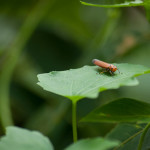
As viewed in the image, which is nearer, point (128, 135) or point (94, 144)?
point (94, 144)

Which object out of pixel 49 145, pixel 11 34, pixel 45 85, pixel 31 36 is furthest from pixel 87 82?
pixel 11 34

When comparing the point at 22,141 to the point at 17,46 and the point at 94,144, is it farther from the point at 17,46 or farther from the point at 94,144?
the point at 17,46

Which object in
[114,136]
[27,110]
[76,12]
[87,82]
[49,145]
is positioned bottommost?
[27,110]

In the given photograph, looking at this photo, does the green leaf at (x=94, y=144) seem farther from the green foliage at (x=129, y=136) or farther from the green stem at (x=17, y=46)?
the green stem at (x=17, y=46)

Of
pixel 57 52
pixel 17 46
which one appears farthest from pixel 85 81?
pixel 57 52

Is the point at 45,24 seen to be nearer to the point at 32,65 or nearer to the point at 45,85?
the point at 32,65

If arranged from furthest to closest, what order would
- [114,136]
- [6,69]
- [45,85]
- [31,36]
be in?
[31,36] < [6,69] < [114,136] < [45,85]

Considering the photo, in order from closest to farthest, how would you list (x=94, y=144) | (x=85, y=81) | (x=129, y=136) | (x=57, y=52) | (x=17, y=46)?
(x=94, y=144)
(x=85, y=81)
(x=129, y=136)
(x=17, y=46)
(x=57, y=52)
